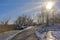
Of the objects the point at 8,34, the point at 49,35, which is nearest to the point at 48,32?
the point at 49,35

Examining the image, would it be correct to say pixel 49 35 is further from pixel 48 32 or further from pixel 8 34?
pixel 8 34

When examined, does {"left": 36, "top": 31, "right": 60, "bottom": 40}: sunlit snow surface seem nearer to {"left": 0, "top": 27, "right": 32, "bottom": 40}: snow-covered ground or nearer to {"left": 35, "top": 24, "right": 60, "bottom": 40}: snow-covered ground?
{"left": 35, "top": 24, "right": 60, "bottom": 40}: snow-covered ground

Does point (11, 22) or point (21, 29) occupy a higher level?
point (11, 22)

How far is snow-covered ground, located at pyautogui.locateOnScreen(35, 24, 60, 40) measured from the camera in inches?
72.2

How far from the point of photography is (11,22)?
6.10 feet

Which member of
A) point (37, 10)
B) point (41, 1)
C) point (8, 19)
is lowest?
point (8, 19)

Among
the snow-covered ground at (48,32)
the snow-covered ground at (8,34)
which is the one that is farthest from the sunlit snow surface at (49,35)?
the snow-covered ground at (8,34)

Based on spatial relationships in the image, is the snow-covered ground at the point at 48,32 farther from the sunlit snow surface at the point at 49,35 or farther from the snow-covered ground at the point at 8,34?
the snow-covered ground at the point at 8,34

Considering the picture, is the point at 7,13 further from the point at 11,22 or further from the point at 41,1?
the point at 41,1

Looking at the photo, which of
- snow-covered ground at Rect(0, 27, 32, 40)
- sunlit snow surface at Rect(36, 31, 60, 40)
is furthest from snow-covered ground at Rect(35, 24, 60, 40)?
snow-covered ground at Rect(0, 27, 32, 40)

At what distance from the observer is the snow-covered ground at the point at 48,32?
1.83 metres

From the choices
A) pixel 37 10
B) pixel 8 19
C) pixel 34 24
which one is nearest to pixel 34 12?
pixel 37 10

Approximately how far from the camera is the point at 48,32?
189cm

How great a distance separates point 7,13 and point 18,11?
0.64 feet
